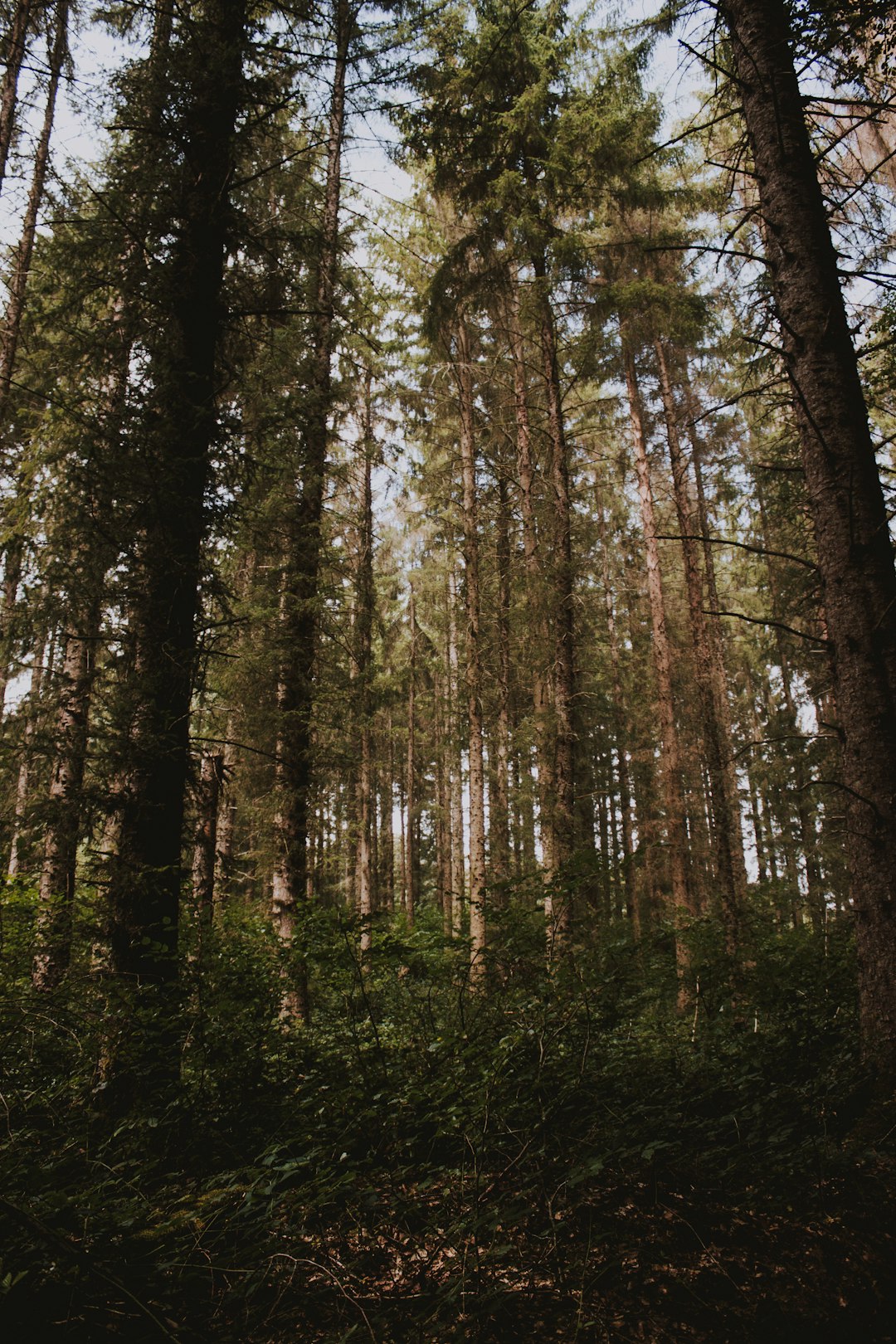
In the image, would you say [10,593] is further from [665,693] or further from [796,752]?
[796,752]

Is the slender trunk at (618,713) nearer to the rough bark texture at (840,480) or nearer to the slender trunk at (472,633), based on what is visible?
the slender trunk at (472,633)

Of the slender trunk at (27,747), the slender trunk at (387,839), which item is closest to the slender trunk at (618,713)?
the slender trunk at (387,839)

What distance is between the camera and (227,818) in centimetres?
1134

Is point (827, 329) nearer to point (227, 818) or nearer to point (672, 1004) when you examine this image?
point (672, 1004)

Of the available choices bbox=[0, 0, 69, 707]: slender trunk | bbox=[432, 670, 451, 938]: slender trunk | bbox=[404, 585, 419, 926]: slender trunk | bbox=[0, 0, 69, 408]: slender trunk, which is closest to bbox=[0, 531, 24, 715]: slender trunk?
bbox=[0, 0, 69, 707]: slender trunk

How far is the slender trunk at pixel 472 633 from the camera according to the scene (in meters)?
11.4

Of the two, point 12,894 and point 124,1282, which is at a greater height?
point 12,894

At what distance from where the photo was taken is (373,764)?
13.2 meters

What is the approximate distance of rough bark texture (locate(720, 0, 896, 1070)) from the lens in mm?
3529

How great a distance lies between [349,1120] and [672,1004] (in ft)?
25.4

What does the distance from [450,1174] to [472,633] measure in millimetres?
9921

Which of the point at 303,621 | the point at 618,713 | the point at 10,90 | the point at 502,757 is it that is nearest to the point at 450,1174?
the point at 303,621

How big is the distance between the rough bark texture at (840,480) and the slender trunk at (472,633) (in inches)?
300

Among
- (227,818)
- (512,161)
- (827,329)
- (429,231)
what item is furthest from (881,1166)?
(429,231)
